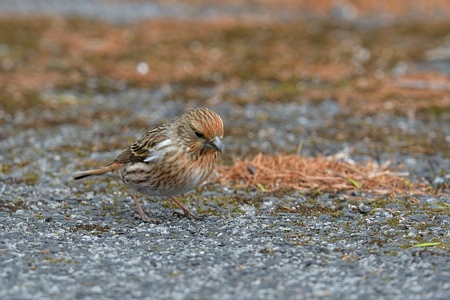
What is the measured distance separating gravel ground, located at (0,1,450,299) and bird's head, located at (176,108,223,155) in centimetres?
70

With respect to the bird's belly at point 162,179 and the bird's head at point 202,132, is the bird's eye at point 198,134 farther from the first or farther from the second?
the bird's belly at point 162,179

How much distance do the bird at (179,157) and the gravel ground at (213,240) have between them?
0.35 meters

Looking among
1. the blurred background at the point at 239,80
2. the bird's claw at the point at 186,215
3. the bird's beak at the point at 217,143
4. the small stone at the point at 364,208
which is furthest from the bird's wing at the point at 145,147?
the small stone at the point at 364,208

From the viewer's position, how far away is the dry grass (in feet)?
26.5

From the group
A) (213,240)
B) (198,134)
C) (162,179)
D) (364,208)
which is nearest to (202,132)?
(198,134)

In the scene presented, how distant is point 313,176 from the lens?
825 cm

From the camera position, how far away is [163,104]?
11.8 metres

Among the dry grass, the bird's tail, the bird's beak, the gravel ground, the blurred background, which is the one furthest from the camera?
the blurred background

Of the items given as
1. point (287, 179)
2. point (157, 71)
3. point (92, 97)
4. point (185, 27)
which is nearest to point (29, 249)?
point (287, 179)

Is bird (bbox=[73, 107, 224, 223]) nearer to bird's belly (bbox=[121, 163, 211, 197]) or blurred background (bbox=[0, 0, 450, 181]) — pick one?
bird's belly (bbox=[121, 163, 211, 197])

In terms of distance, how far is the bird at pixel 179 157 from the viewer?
6902 millimetres

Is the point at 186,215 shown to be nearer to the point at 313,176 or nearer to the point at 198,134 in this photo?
the point at 198,134

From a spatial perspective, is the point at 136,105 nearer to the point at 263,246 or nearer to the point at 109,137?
the point at 109,137

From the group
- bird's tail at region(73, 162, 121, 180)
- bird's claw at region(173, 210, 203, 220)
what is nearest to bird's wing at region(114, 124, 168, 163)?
bird's tail at region(73, 162, 121, 180)
